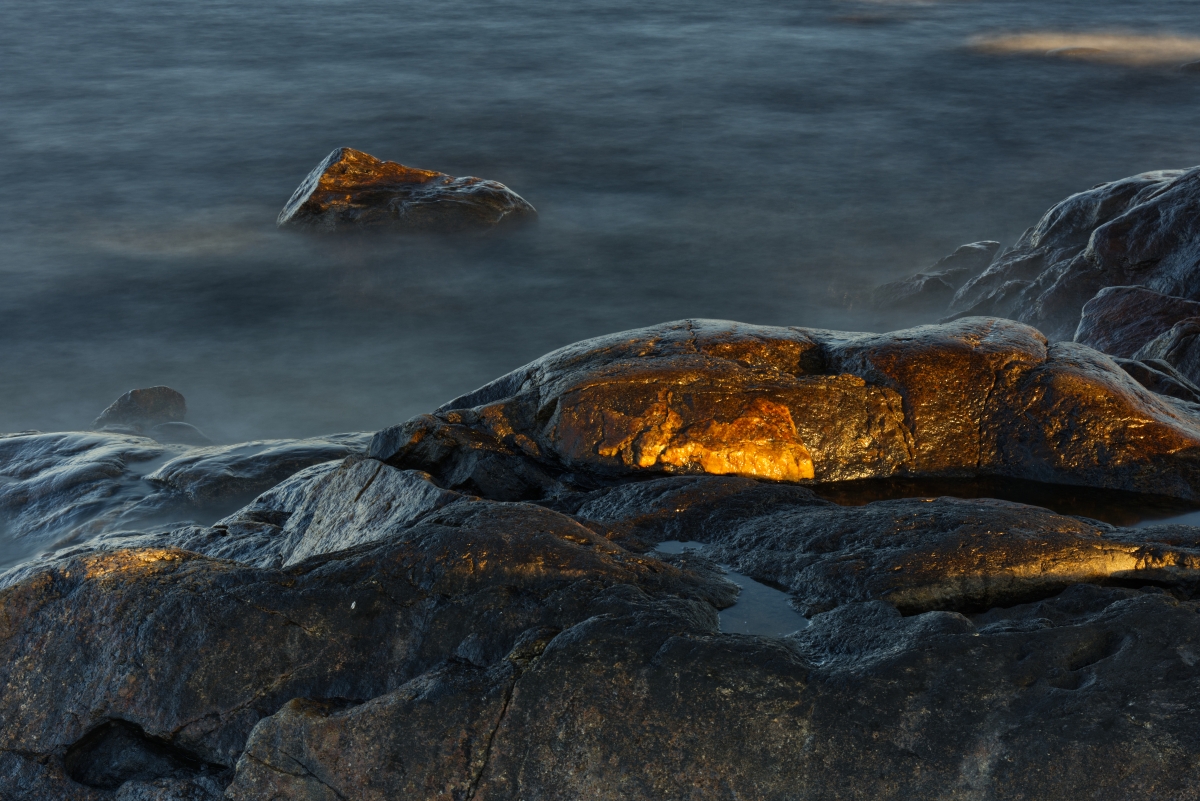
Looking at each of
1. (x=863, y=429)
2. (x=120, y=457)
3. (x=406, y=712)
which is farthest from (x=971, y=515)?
(x=120, y=457)

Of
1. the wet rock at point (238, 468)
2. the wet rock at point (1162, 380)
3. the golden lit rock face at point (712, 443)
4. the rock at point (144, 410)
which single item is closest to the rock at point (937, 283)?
the wet rock at point (1162, 380)

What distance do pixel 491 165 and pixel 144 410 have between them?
9.75 metres

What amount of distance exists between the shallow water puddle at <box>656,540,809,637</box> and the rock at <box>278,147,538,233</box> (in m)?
12.6

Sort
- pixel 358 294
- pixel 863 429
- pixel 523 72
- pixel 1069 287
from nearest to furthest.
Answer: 1. pixel 863 429
2. pixel 1069 287
3. pixel 358 294
4. pixel 523 72

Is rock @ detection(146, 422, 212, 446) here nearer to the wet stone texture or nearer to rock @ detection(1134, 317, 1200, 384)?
the wet stone texture

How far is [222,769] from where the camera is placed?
3221 mm

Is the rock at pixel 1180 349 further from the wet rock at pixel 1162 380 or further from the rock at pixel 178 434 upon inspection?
the rock at pixel 178 434

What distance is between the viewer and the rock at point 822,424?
16.5ft

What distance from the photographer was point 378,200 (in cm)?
1550

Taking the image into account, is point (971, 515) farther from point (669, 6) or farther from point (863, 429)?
point (669, 6)

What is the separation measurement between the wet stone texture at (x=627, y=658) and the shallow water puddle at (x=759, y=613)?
0.05 m

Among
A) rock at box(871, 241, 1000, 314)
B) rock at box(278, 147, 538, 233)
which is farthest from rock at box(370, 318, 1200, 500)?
rock at box(278, 147, 538, 233)

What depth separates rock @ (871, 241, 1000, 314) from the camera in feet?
44.6

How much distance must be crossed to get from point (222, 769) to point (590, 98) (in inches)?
A: 808
